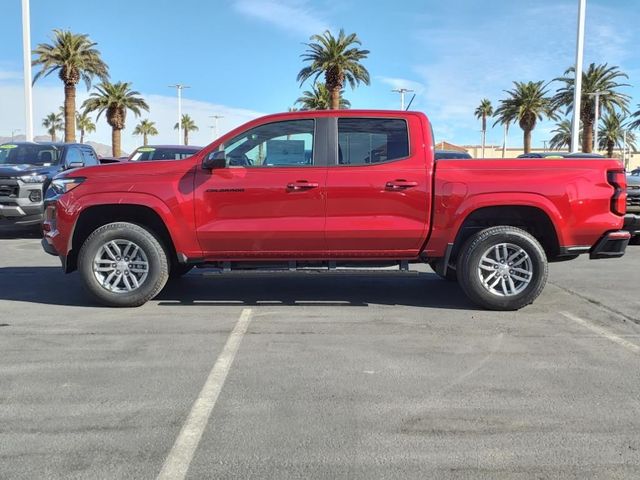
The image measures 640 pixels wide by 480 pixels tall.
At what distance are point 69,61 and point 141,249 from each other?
32884 millimetres

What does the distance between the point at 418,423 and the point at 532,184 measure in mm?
3397

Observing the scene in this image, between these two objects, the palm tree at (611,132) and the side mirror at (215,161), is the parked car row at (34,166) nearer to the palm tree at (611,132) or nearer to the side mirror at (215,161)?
the side mirror at (215,161)

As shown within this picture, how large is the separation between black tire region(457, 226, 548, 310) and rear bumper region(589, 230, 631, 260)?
583mm

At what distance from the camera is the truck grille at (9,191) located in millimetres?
11812

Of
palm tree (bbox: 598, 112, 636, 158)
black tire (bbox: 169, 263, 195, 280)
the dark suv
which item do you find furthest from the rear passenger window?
palm tree (bbox: 598, 112, 636, 158)

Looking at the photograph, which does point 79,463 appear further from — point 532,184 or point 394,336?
point 532,184

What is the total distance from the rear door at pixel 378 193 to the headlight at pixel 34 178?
8151 millimetres

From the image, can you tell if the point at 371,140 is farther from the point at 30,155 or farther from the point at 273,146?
the point at 30,155

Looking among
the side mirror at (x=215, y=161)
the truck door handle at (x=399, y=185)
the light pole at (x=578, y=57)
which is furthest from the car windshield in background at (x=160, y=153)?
the light pole at (x=578, y=57)

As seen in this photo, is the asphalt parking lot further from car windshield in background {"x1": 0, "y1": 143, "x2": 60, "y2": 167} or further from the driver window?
car windshield in background {"x1": 0, "y1": 143, "x2": 60, "y2": 167}

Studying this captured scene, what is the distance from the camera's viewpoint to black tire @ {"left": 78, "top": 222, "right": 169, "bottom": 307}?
246 inches

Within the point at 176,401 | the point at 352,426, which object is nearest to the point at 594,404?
the point at 352,426

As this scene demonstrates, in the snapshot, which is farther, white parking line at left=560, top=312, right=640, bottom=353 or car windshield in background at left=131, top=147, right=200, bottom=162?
car windshield in background at left=131, top=147, right=200, bottom=162

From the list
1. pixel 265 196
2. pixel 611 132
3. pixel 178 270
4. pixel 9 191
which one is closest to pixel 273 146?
pixel 265 196
